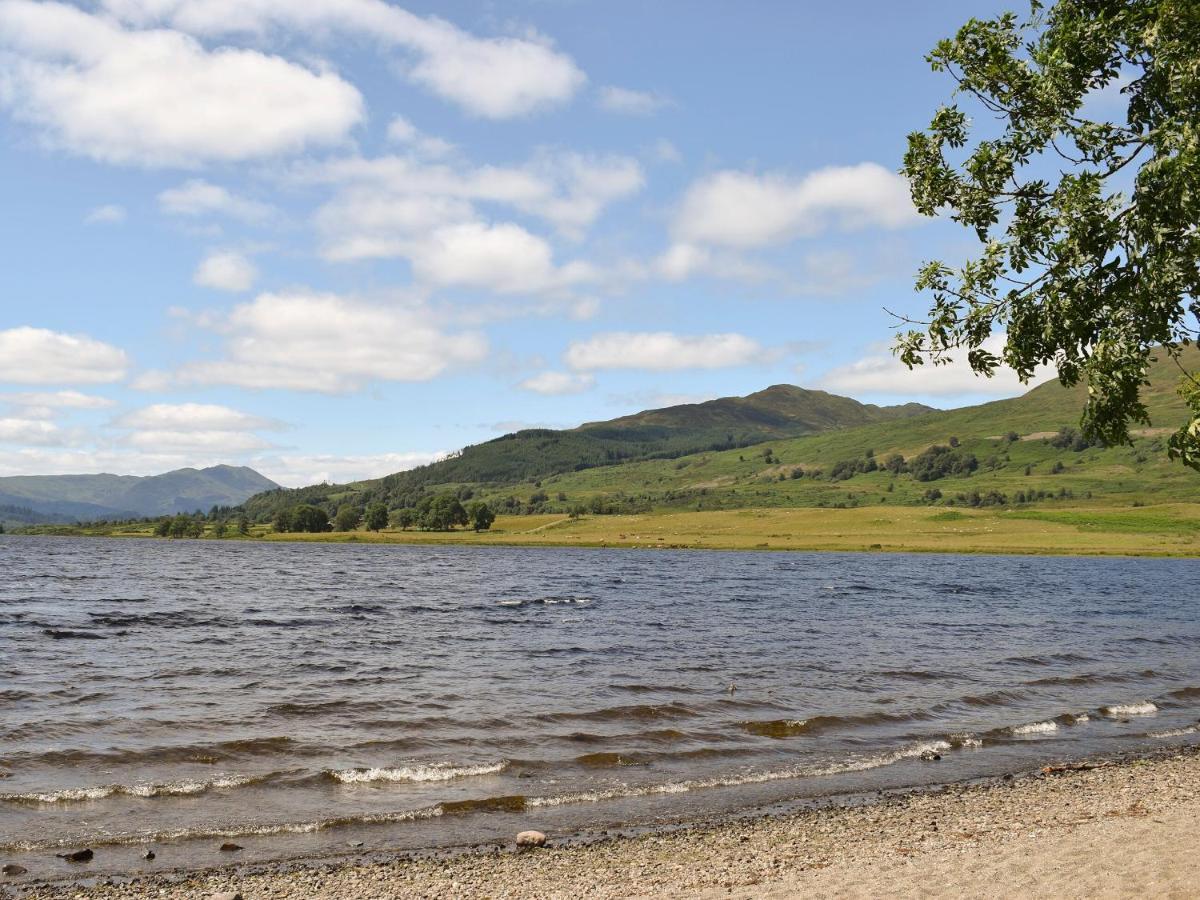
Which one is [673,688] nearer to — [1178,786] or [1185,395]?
[1178,786]

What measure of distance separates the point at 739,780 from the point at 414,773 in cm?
817

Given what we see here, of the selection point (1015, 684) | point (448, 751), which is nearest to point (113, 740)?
point (448, 751)

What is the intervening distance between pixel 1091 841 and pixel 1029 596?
259 ft

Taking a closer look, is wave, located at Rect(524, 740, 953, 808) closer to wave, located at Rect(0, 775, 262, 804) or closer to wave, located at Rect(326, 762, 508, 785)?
wave, located at Rect(326, 762, 508, 785)

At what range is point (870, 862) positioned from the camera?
15.2 m

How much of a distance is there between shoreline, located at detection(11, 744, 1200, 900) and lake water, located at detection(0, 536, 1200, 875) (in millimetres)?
1354

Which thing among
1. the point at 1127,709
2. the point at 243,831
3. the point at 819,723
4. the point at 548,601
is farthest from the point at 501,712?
the point at 548,601

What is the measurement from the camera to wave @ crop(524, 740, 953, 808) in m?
20.4

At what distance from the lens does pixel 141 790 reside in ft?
65.6

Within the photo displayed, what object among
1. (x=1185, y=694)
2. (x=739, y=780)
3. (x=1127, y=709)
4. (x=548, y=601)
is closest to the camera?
(x=739, y=780)

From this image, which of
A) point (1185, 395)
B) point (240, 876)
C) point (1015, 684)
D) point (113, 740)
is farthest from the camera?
point (1015, 684)

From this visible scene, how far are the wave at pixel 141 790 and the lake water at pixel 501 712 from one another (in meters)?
0.07

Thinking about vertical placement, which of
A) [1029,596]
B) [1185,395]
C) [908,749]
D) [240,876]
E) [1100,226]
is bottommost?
[1029,596]

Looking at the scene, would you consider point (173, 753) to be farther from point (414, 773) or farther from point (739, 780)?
point (739, 780)
